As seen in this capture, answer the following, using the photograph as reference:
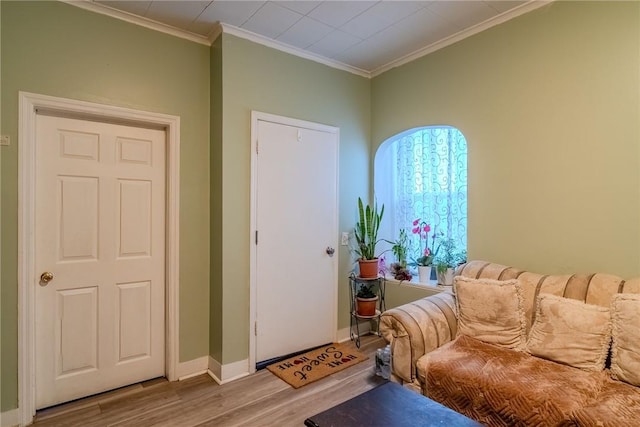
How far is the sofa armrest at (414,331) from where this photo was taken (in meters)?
1.99

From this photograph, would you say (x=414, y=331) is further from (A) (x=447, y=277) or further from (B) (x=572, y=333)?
(A) (x=447, y=277)

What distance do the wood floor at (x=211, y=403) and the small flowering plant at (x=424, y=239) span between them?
1.04 m

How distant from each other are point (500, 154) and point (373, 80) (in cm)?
157

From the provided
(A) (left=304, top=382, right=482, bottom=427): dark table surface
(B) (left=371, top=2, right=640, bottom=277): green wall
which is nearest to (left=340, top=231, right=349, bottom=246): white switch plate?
(B) (left=371, top=2, right=640, bottom=277): green wall

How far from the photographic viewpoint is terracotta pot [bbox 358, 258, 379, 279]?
10.3ft

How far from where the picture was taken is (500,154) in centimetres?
252

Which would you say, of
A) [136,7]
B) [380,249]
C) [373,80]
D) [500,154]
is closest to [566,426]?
[500,154]

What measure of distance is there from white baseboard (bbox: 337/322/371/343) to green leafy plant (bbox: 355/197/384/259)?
726 millimetres

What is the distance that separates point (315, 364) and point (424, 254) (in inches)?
53.2

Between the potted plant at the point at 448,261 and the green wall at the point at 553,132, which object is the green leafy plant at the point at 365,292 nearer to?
the potted plant at the point at 448,261

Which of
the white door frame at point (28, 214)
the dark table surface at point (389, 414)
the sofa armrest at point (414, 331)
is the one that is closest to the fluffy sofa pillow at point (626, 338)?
the sofa armrest at point (414, 331)

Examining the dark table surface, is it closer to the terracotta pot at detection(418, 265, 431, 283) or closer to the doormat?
the doormat

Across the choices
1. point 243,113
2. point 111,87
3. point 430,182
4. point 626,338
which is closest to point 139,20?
point 111,87

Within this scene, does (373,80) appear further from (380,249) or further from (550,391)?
(550,391)
